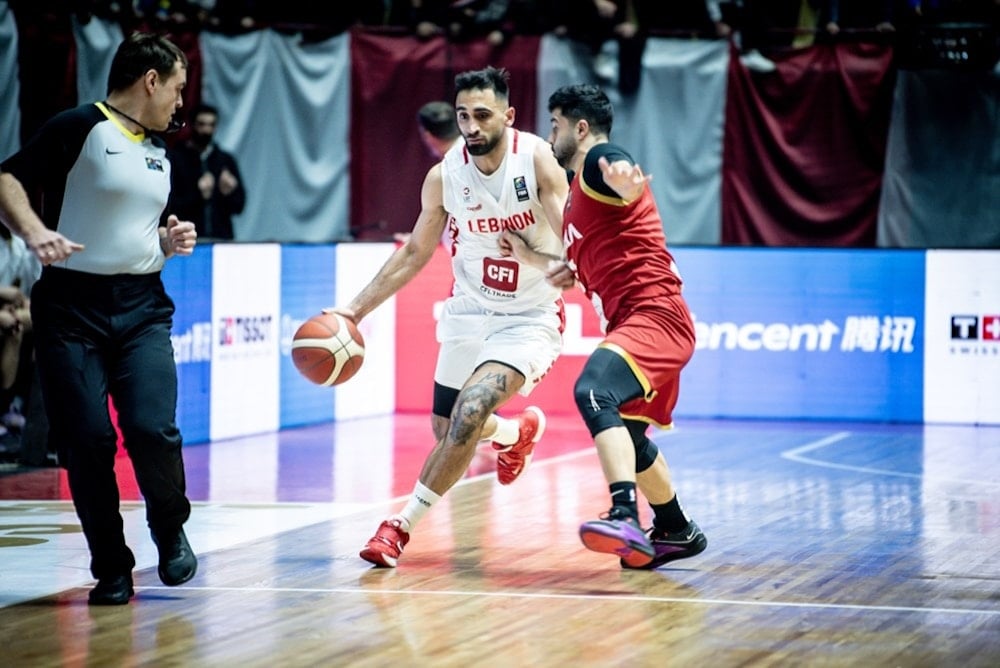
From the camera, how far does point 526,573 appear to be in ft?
23.7

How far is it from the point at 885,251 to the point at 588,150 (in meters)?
6.99

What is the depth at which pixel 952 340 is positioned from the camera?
13.3m

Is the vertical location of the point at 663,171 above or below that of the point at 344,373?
above

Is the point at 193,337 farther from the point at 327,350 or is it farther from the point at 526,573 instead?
the point at 526,573

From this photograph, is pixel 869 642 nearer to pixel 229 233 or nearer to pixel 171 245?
pixel 171 245

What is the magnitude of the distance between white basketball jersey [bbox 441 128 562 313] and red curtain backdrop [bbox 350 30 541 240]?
7.96 meters

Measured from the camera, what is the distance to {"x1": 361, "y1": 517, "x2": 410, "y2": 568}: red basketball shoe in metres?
7.27

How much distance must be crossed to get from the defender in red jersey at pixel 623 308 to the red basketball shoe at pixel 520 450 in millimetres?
1327

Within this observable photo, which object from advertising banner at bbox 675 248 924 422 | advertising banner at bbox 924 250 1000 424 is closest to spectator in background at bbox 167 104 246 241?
advertising banner at bbox 675 248 924 422

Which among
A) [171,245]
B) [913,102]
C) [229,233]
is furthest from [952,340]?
[171,245]

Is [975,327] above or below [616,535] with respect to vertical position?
above

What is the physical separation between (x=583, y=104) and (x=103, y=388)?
87.9 inches

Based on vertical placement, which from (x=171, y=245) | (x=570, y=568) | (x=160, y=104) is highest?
(x=160, y=104)

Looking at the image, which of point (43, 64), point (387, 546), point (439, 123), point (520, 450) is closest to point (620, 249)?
point (387, 546)
